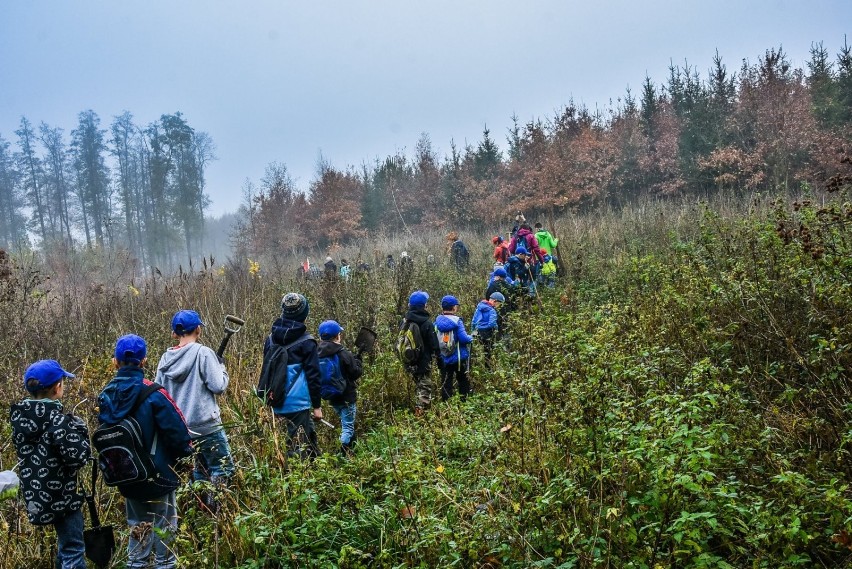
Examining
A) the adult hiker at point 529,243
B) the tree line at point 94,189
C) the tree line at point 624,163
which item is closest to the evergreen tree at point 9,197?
the tree line at point 94,189

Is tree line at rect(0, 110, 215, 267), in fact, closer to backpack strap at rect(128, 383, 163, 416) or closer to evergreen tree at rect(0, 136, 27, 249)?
evergreen tree at rect(0, 136, 27, 249)

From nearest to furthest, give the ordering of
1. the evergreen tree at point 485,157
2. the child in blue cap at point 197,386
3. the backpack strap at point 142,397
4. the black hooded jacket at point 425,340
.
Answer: the backpack strap at point 142,397 < the child in blue cap at point 197,386 < the black hooded jacket at point 425,340 < the evergreen tree at point 485,157

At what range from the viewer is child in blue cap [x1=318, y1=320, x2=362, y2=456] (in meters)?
5.98

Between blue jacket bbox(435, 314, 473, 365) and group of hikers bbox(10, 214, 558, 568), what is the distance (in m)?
0.61

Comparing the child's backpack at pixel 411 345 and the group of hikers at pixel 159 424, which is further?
the child's backpack at pixel 411 345

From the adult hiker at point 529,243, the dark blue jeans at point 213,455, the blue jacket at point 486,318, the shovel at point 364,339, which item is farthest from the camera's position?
the adult hiker at point 529,243

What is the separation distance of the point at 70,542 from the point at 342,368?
9.36ft

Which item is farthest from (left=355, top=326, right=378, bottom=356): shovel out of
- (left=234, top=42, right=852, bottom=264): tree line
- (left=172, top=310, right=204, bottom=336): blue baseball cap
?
(left=234, top=42, right=852, bottom=264): tree line

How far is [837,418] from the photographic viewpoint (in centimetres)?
341

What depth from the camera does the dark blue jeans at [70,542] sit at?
145 inches

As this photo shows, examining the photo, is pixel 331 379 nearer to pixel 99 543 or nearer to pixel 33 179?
pixel 99 543

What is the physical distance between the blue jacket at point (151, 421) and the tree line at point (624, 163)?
1302 centimetres

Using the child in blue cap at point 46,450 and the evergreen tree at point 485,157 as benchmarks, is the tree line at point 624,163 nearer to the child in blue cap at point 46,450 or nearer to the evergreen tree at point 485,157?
the evergreen tree at point 485,157

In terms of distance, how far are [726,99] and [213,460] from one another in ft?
93.9
